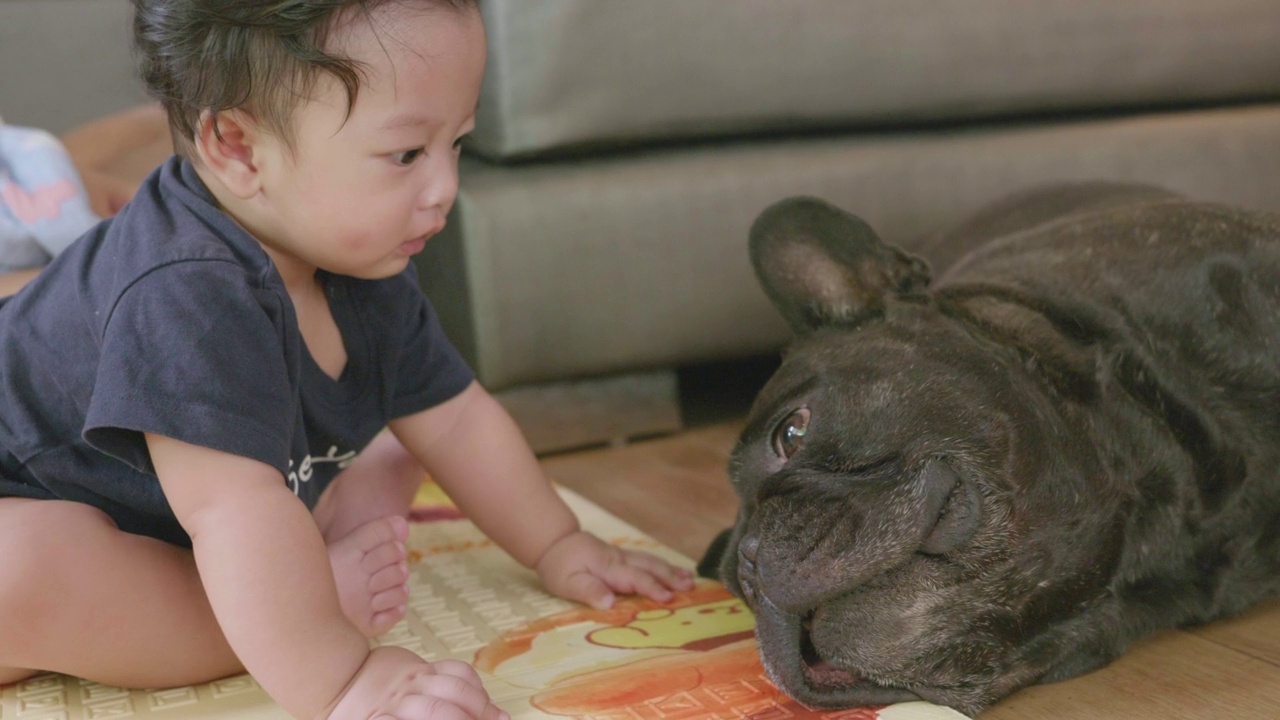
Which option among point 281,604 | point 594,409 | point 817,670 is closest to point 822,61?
point 594,409

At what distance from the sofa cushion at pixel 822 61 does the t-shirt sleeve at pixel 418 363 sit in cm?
46

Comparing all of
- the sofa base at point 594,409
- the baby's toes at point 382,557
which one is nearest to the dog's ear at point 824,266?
the baby's toes at point 382,557

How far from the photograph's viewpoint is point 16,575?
0.81 meters

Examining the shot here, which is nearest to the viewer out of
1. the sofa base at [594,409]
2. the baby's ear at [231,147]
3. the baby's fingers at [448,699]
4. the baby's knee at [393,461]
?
the baby's fingers at [448,699]

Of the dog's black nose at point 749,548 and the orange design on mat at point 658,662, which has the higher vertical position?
the dog's black nose at point 749,548

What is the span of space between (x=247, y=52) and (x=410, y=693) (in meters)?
0.43

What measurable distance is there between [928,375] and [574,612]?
14.5 inches

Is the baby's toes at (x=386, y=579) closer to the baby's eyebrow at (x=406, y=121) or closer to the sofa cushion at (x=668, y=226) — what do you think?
the baby's eyebrow at (x=406, y=121)

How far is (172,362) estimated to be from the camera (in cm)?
78

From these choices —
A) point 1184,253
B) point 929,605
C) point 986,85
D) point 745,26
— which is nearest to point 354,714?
point 929,605

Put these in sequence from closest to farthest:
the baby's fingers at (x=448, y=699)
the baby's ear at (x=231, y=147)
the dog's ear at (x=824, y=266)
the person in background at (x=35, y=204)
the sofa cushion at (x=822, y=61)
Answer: the baby's fingers at (x=448, y=699) → the baby's ear at (x=231, y=147) → the dog's ear at (x=824, y=266) → the person in background at (x=35, y=204) → the sofa cushion at (x=822, y=61)

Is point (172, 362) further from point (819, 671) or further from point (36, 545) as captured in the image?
point (819, 671)

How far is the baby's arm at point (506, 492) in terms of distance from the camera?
3.50 ft

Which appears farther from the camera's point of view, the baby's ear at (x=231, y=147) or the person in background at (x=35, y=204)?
the person in background at (x=35, y=204)
